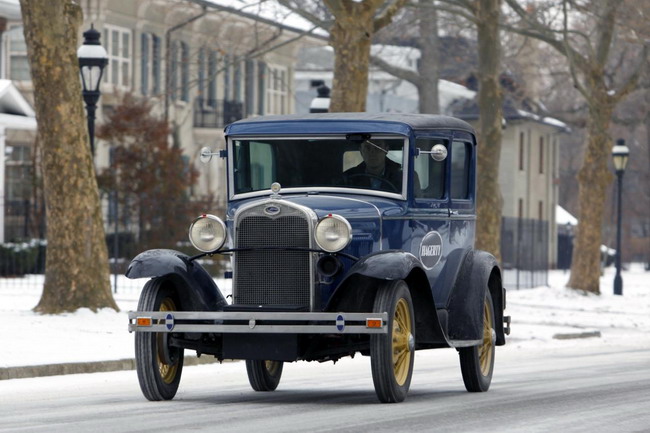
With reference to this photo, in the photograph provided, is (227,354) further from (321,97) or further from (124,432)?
(321,97)

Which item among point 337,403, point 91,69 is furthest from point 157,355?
point 91,69

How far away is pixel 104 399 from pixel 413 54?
53.3 metres

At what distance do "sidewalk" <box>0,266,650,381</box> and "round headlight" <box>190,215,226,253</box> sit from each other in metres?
3.68

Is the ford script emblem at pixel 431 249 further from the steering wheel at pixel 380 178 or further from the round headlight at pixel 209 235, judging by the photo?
the round headlight at pixel 209 235

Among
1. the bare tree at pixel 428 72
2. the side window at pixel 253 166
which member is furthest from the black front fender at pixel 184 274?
the bare tree at pixel 428 72

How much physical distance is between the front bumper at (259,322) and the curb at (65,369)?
3442 mm

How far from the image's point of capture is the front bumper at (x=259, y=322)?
1145cm

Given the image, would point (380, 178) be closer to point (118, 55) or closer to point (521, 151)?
point (118, 55)

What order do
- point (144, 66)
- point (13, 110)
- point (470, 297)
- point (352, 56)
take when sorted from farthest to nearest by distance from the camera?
point (144, 66) < point (13, 110) < point (352, 56) < point (470, 297)

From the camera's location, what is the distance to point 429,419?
10602 millimetres

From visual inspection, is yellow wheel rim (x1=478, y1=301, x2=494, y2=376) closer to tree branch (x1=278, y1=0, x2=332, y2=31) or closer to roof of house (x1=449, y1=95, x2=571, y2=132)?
tree branch (x1=278, y1=0, x2=332, y2=31)

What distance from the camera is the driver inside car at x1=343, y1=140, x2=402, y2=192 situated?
511 inches

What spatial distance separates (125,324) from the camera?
20.1 metres

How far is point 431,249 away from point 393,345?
1548mm
